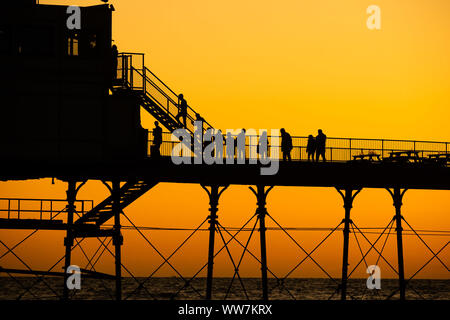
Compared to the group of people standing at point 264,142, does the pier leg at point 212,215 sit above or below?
below

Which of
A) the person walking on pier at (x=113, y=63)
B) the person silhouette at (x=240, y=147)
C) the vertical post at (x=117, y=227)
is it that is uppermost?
the person walking on pier at (x=113, y=63)

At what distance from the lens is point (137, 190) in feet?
148

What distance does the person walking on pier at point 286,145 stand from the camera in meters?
46.2

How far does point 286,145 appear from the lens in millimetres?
46312

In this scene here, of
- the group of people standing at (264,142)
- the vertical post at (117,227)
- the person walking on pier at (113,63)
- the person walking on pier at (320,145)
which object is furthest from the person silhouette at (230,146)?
the person walking on pier at (113,63)

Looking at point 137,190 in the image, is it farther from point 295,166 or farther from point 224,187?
point 295,166

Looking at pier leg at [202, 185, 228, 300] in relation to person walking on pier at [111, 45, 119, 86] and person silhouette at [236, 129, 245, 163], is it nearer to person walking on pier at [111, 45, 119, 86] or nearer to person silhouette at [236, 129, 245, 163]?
person silhouette at [236, 129, 245, 163]

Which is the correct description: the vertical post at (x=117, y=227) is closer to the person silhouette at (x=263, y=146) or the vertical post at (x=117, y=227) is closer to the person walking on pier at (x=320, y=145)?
the person silhouette at (x=263, y=146)

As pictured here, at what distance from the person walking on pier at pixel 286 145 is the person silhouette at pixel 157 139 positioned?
6304 millimetres

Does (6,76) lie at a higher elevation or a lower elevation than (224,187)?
higher

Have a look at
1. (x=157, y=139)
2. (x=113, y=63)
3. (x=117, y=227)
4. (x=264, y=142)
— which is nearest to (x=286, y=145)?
(x=264, y=142)
